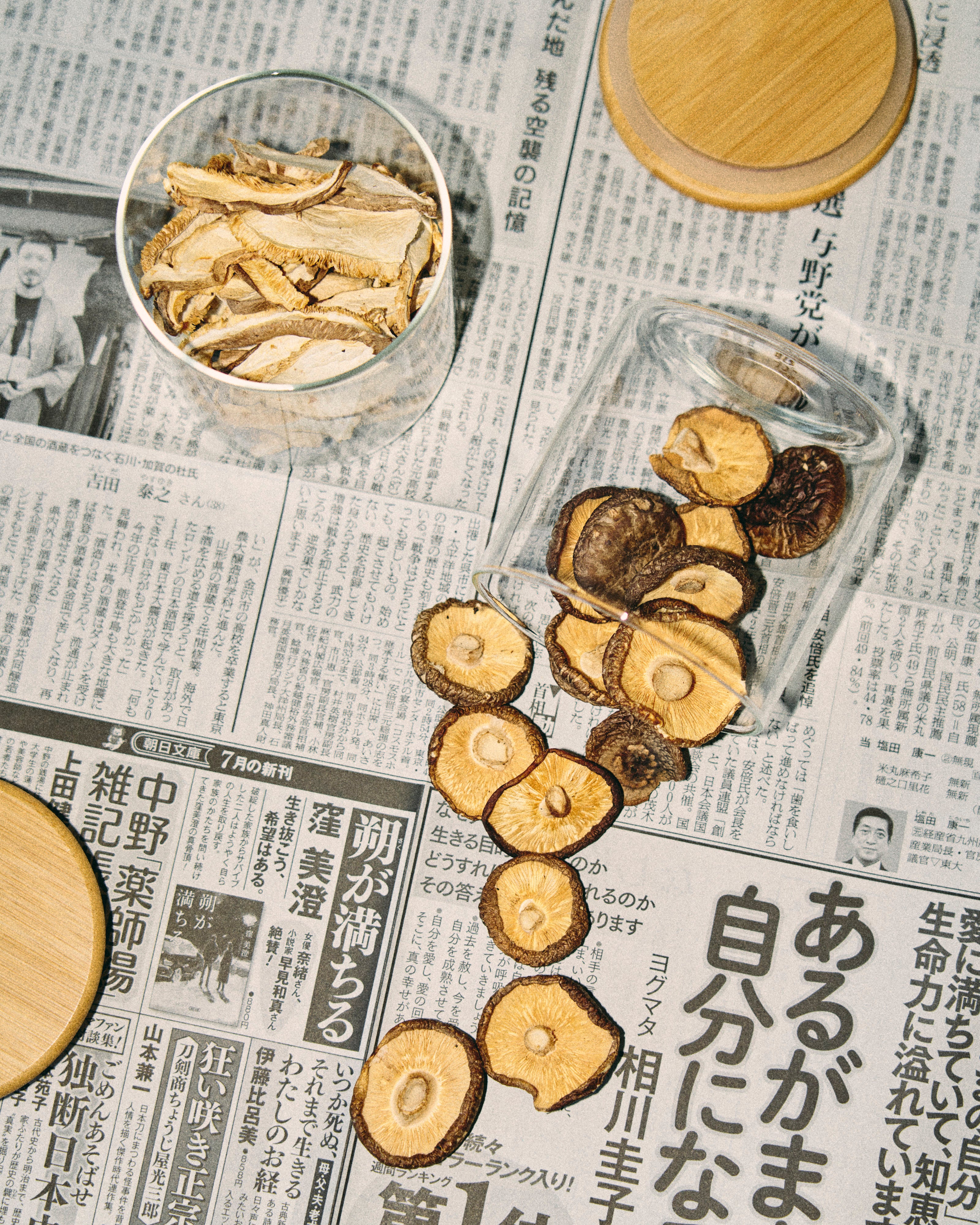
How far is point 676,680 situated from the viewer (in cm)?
99

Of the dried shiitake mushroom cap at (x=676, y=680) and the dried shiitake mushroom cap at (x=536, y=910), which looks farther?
the dried shiitake mushroom cap at (x=536, y=910)

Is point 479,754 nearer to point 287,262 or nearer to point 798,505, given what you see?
point 798,505

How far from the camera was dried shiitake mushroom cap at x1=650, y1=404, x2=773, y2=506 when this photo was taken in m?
1.03

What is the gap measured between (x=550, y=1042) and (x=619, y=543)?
0.61 m

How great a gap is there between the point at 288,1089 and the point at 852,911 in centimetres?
75

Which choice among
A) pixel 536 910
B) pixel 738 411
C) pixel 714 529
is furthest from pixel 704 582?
pixel 536 910

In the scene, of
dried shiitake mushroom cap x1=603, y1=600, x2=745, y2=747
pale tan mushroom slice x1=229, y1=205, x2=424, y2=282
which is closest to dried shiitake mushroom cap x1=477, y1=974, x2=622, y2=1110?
dried shiitake mushroom cap x1=603, y1=600, x2=745, y2=747

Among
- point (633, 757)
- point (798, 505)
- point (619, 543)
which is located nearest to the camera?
point (619, 543)

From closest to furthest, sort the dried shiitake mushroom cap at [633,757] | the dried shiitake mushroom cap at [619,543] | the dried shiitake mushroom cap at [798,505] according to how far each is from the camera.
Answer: the dried shiitake mushroom cap at [619,543]
the dried shiitake mushroom cap at [798,505]
the dried shiitake mushroom cap at [633,757]

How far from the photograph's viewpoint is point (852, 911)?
1.18 metres

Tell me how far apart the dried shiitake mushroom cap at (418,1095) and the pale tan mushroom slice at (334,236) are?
2.97 feet

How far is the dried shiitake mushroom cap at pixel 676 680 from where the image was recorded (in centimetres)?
95

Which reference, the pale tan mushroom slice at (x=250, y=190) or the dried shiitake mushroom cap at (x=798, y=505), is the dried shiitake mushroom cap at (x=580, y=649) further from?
the pale tan mushroom slice at (x=250, y=190)

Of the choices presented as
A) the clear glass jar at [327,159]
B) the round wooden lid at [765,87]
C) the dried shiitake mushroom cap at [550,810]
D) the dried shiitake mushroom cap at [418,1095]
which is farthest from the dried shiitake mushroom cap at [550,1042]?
the round wooden lid at [765,87]
